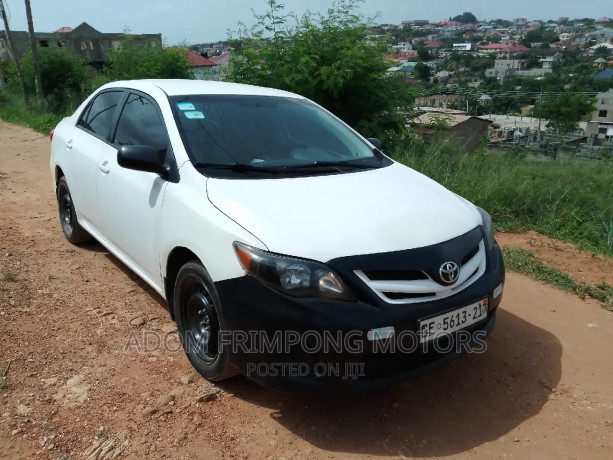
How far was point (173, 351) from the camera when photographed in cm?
334

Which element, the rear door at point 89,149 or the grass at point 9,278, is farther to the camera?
the grass at point 9,278

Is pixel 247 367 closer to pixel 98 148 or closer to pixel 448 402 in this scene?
pixel 448 402

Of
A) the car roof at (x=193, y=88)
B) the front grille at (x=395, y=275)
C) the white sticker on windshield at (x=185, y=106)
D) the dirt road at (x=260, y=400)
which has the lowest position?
the dirt road at (x=260, y=400)

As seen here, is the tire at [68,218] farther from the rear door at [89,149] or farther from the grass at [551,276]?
the grass at [551,276]

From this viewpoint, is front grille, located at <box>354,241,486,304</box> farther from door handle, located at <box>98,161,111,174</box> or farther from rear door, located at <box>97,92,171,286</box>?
door handle, located at <box>98,161,111,174</box>

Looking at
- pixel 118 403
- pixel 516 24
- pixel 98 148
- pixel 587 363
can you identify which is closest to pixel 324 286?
pixel 118 403

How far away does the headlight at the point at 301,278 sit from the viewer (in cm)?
236

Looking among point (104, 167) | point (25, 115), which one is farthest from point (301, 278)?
point (25, 115)

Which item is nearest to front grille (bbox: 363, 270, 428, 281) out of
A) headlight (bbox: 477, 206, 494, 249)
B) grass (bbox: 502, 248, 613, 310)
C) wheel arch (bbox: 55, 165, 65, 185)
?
headlight (bbox: 477, 206, 494, 249)

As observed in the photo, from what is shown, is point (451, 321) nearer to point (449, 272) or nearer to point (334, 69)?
point (449, 272)

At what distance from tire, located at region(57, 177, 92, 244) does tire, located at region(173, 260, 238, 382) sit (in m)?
2.28

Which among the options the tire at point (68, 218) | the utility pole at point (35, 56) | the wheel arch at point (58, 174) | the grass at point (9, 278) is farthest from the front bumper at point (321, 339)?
the utility pole at point (35, 56)

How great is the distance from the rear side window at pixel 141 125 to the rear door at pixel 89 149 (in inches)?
6.2

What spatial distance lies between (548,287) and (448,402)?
83.5 inches
